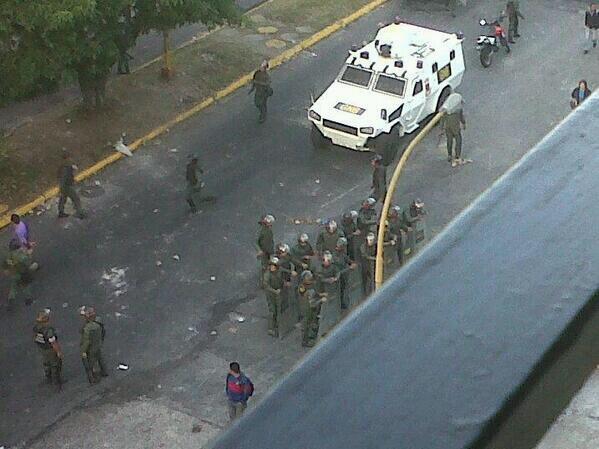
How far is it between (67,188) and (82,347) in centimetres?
451

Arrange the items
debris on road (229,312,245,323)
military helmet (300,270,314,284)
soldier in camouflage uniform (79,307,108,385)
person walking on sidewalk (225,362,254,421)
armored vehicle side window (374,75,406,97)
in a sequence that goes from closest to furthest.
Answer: person walking on sidewalk (225,362,254,421) < soldier in camouflage uniform (79,307,108,385) < military helmet (300,270,314,284) < debris on road (229,312,245,323) < armored vehicle side window (374,75,406,97)

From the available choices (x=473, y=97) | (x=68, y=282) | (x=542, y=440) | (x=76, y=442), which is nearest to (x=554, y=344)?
(x=542, y=440)

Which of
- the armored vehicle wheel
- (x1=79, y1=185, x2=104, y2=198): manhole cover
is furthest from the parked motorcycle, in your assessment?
(x1=79, y1=185, x2=104, y2=198): manhole cover

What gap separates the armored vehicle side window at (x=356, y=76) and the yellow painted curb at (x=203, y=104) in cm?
306

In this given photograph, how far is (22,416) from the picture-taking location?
512 inches

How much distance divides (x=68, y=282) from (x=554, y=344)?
45.9ft

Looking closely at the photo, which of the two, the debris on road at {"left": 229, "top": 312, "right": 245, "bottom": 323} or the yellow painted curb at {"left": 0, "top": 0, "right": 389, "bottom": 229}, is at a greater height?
the yellow painted curb at {"left": 0, "top": 0, "right": 389, "bottom": 229}

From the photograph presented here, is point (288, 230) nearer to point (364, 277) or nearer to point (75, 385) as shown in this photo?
point (364, 277)

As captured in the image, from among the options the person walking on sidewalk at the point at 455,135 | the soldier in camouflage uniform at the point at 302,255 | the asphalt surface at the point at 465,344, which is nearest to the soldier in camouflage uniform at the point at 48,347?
the soldier in camouflage uniform at the point at 302,255

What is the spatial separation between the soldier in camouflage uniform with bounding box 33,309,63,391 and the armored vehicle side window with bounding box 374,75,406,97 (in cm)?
805

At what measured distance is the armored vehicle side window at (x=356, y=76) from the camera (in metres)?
18.9

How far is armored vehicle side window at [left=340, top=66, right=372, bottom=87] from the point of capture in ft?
62.1

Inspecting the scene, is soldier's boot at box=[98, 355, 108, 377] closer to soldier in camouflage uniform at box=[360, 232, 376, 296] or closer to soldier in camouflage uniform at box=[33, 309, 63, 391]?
soldier in camouflage uniform at box=[33, 309, 63, 391]

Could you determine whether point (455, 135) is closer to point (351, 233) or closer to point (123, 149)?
point (351, 233)
